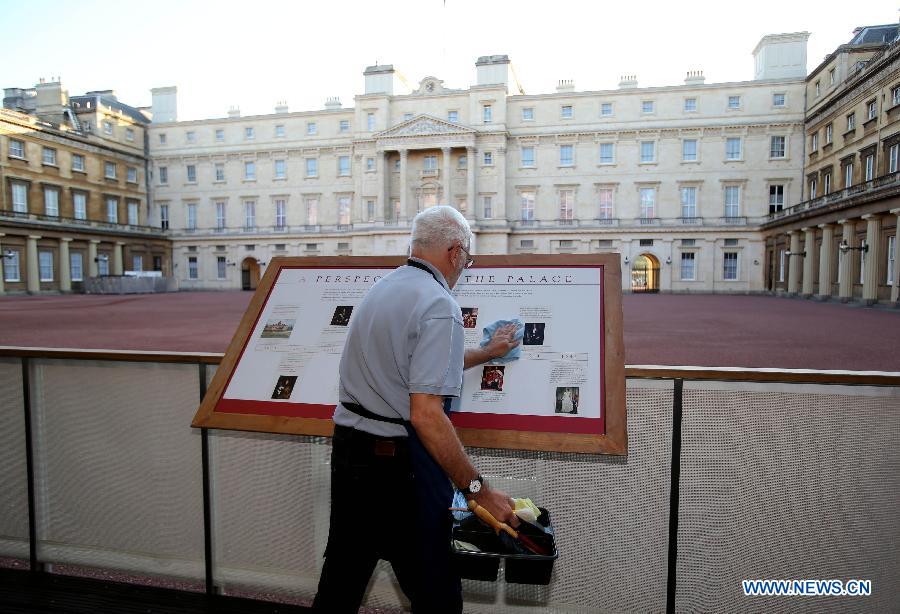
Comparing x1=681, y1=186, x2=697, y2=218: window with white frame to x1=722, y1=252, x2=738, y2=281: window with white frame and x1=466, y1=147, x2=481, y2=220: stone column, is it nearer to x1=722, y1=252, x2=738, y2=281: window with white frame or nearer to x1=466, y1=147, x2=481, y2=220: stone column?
x1=722, y1=252, x2=738, y2=281: window with white frame

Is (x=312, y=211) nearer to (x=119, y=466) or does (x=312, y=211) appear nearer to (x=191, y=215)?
(x=191, y=215)

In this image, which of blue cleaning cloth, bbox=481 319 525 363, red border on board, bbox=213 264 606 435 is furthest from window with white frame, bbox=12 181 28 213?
blue cleaning cloth, bbox=481 319 525 363

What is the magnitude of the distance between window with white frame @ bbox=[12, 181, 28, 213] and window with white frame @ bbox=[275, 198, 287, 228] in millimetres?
19301

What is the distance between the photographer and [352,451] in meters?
2.09

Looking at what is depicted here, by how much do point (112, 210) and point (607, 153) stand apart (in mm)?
43860

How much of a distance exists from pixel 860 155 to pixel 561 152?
72.9ft

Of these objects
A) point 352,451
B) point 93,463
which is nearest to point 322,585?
point 352,451

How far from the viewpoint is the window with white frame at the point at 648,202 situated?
46.8 metres

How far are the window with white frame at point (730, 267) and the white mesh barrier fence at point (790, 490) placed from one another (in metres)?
46.4

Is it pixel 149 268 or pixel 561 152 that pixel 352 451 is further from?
pixel 149 268

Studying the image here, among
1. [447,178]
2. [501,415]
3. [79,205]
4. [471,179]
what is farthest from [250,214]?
[501,415]

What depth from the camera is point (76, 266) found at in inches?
1737

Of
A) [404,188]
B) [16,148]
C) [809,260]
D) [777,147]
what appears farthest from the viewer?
[404,188]

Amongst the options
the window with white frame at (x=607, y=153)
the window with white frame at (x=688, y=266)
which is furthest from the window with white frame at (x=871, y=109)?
the window with white frame at (x=607, y=153)
